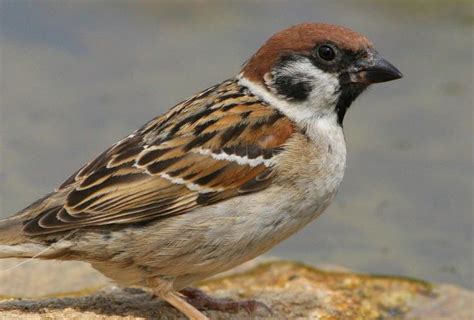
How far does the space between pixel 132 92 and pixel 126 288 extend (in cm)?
417

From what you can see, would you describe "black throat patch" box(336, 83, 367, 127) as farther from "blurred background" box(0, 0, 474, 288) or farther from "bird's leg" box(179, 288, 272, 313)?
"blurred background" box(0, 0, 474, 288)

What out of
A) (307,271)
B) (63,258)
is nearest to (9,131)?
(307,271)

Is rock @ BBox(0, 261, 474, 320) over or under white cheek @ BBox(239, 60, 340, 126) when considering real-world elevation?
under

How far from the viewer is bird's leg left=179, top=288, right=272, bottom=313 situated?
6.91m

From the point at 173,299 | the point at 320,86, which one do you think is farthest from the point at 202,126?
the point at 173,299

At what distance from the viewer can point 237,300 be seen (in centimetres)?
709

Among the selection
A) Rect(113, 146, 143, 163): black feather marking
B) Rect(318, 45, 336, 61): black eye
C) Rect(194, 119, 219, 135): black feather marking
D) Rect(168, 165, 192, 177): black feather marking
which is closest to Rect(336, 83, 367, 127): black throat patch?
Rect(318, 45, 336, 61): black eye

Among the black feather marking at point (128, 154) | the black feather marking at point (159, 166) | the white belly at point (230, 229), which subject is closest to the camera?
the white belly at point (230, 229)

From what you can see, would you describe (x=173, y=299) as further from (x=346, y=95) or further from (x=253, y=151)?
(x=346, y=95)

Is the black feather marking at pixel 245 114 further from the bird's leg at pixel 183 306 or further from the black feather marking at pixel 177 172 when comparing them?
the bird's leg at pixel 183 306

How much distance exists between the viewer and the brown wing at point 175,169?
6.22m

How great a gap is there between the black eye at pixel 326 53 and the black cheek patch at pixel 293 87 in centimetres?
18

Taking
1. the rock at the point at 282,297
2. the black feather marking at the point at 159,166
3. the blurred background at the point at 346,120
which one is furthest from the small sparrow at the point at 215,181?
the blurred background at the point at 346,120

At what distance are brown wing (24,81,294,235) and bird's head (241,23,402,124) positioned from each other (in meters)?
0.21
